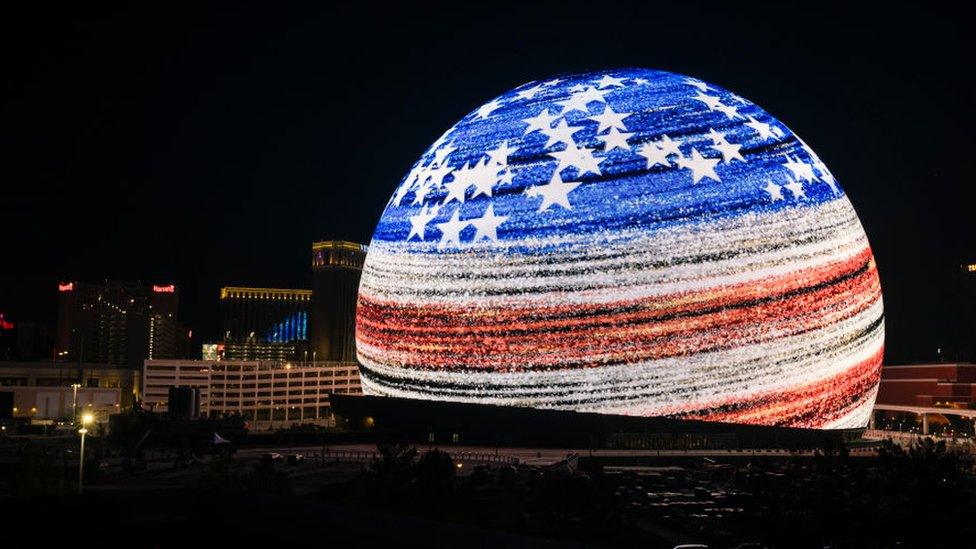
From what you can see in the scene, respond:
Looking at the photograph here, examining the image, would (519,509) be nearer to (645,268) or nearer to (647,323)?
(647,323)

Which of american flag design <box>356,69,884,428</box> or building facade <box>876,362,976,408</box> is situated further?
building facade <box>876,362,976,408</box>

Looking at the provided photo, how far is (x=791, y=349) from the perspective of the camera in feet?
101

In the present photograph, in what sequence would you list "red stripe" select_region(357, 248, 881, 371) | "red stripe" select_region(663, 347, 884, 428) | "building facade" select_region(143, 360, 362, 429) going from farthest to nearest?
"building facade" select_region(143, 360, 362, 429) < "red stripe" select_region(663, 347, 884, 428) < "red stripe" select_region(357, 248, 881, 371)

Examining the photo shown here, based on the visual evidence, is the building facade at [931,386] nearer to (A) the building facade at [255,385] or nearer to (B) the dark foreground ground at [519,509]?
(B) the dark foreground ground at [519,509]

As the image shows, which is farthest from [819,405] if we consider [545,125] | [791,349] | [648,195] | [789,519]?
[789,519]

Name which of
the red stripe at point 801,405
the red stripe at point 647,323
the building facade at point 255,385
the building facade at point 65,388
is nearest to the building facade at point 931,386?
the red stripe at point 801,405

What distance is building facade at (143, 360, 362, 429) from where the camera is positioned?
91875 millimetres

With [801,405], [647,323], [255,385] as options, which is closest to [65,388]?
[255,385]

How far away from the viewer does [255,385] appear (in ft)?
317

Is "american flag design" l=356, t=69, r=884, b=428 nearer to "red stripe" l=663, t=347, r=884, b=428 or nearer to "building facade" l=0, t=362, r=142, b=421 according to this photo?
"red stripe" l=663, t=347, r=884, b=428

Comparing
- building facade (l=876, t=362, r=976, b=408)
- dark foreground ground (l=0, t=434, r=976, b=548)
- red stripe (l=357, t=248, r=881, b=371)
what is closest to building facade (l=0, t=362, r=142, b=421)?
red stripe (l=357, t=248, r=881, b=371)

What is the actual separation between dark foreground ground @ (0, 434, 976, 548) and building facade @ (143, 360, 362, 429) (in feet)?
219

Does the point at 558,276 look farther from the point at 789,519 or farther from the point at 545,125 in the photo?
the point at 789,519

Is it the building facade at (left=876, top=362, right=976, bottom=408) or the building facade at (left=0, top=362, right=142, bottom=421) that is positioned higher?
the building facade at (left=0, top=362, right=142, bottom=421)
